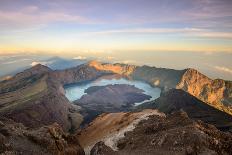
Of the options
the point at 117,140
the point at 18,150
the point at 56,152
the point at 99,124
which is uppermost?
the point at 18,150

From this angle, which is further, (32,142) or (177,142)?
(177,142)

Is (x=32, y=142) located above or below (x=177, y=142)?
above

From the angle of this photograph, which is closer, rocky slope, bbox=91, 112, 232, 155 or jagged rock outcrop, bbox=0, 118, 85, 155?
jagged rock outcrop, bbox=0, 118, 85, 155

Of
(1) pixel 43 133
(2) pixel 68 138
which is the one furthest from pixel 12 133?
(2) pixel 68 138

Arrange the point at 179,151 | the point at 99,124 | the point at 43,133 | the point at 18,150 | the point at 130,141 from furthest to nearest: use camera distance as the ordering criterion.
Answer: the point at 99,124 → the point at 130,141 → the point at 43,133 → the point at 179,151 → the point at 18,150

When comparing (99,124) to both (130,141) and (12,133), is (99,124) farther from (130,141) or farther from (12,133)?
(12,133)

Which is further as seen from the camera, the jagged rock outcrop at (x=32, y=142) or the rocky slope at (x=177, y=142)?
the rocky slope at (x=177, y=142)

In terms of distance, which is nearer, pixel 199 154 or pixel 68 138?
pixel 199 154

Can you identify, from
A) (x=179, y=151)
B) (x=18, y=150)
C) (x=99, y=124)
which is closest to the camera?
(x=18, y=150)
